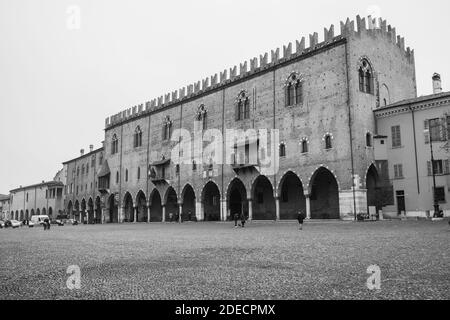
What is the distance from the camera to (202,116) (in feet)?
131

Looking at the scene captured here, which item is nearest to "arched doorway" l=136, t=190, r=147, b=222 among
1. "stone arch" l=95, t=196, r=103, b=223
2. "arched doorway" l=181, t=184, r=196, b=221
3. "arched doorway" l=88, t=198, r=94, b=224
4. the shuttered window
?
"arched doorway" l=181, t=184, r=196, b=221

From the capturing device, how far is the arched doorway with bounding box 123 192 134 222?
50.2m

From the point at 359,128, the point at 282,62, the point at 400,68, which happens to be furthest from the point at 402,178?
the point at 282,62

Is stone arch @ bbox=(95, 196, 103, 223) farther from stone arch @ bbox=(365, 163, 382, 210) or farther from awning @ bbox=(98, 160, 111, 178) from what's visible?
stone arch @ bbox=(365, 163, 382, 210)

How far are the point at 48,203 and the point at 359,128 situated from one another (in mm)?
61351

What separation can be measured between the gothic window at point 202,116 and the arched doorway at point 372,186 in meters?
16.3

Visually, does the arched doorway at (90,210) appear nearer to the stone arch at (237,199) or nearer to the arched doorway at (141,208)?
the arched doorway at (141,208)

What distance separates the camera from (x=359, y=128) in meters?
27.7

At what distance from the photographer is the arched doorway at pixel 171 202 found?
4398cm

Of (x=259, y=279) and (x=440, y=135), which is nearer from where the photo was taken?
(x=259, y=279)

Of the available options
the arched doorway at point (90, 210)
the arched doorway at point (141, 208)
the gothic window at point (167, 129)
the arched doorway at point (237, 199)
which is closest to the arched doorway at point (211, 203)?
the arched doorway at point (237, 199)

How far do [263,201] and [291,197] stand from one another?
313 cm

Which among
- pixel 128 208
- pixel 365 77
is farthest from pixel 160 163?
pixel 365 77
